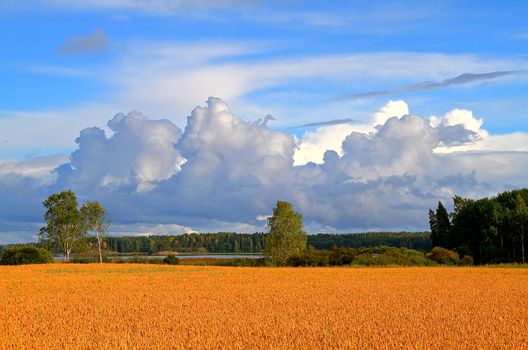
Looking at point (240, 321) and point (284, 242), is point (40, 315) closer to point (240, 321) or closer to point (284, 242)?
point (240, 321)

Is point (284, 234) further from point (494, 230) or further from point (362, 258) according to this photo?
point (494, 230)

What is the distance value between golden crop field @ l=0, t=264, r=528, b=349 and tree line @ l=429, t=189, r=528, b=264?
6151 cm

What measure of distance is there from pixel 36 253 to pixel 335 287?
54.8 m

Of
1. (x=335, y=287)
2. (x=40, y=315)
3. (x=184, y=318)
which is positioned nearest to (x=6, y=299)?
(x=40, y=315)

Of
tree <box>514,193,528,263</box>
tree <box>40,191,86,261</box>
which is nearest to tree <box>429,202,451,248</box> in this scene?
tree <box>514,193,528,263</box>

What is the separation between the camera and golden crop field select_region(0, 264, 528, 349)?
58.5ft

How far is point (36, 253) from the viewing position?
269ft

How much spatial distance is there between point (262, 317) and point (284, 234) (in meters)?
74.4

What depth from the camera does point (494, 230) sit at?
97625mm

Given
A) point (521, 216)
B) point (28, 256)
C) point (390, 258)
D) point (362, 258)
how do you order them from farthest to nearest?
1. point (521, 216)
2. point (28, 256)
3. point (390, 258)
4. point (362, 258)

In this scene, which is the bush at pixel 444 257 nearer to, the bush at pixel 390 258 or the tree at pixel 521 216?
the bush at pixel 390 258

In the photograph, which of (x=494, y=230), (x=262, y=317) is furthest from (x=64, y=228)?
(x=262, y=317)

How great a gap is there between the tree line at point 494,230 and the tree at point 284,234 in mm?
25456

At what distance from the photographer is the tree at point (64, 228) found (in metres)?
96.8
